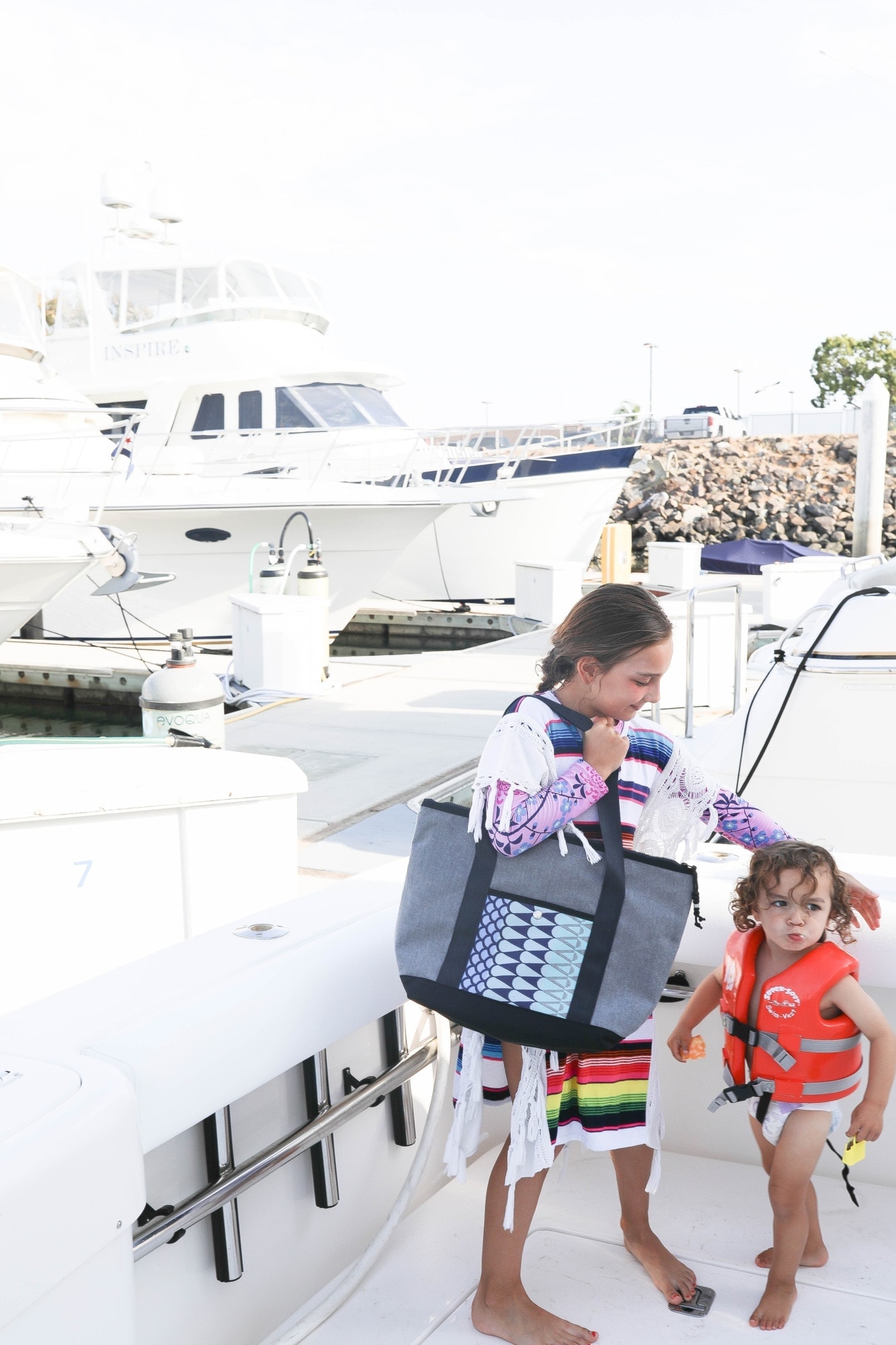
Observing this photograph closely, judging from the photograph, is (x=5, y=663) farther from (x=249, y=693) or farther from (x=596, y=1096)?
(x=596, y=1096)

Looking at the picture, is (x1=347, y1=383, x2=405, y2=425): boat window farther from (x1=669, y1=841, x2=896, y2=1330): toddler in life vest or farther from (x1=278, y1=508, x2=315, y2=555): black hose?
(x1=669, y1=841, x2=896, y2=1330): toddler in life vest

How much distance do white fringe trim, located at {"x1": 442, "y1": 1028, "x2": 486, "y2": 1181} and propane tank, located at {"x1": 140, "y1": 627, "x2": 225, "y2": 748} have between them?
447 centimetres

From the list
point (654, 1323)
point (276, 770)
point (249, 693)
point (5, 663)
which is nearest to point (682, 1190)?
point (654, 1323)

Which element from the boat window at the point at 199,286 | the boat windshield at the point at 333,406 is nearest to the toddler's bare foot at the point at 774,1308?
the boat windshield at the point at 333,406

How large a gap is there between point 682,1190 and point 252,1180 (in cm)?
116

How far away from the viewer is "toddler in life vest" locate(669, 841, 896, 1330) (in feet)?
6.76

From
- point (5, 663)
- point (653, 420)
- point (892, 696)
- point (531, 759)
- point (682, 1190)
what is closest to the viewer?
point (531, 759)

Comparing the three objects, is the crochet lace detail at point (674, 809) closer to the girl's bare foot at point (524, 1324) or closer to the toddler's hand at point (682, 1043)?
the toddler's hand at point (682, 1043)

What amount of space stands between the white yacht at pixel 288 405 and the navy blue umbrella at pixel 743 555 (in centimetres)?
317

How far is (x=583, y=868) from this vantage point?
186 centimetres

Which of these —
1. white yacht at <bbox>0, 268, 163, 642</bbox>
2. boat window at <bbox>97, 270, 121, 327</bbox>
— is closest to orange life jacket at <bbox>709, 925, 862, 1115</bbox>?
white yacht at <bbox>0, 268, 163, 642</bbox>

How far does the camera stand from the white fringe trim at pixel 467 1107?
2045 millimetres

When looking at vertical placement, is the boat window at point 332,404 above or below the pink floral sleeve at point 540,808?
above

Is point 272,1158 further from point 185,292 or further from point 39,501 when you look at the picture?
point 185,292
